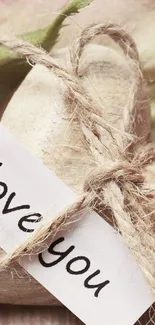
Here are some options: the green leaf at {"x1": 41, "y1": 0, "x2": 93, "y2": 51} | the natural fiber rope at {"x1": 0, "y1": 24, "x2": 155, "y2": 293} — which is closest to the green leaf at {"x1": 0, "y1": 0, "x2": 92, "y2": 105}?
the green leaf at {"x1": 41, "y1": 0, "x2": 93, "y2": 51}

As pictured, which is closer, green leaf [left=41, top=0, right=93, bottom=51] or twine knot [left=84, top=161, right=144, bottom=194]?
twine knot [left=84, top=161, right=144, bottom=194]

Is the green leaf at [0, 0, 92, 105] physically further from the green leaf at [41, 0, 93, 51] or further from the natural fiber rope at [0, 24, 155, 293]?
the natural fiber rope at [0, 24, 155, 293]

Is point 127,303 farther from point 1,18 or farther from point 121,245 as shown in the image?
point 1,18

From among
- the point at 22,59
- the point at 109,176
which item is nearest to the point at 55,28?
the point at 22,59

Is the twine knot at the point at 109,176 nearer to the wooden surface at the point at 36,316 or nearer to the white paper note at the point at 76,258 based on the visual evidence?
the white paper note at the point at 76,258

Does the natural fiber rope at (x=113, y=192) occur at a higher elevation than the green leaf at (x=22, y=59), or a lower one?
lower

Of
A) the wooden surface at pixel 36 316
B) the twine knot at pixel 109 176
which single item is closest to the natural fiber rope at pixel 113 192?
the twine knot at pixel 109 176
